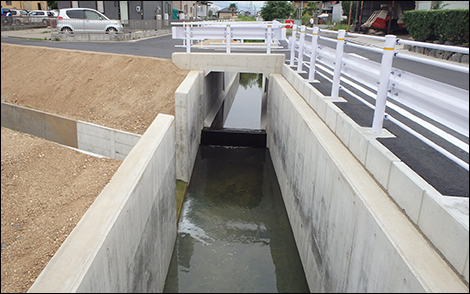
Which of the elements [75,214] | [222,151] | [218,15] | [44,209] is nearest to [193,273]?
[75,214]

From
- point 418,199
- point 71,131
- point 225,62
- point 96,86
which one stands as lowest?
point 71,131

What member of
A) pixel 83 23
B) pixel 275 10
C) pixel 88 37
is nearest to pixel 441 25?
pixel 88 37

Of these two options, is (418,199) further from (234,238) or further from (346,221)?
(234,238)

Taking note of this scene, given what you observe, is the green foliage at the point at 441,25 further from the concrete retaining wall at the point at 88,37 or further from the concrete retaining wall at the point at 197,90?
the concrete retaining wall at the point at 88,37

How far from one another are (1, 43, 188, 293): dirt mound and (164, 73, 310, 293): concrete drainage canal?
2386 millimetres

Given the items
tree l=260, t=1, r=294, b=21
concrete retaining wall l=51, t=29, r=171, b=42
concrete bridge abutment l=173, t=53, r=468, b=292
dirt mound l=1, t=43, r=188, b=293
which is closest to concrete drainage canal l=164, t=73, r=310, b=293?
concrete bridge abutment l=173, t=53, r=468, b=292

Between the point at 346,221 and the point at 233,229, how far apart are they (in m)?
4.67

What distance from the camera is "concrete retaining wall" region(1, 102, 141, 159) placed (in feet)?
37.9

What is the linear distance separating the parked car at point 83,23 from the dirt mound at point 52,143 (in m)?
5.41

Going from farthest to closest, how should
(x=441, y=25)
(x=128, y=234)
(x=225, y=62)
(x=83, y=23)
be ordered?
(x=83, y=23) < (x=441, y=25) < (x=225, y=62) < (x=128, y=234)

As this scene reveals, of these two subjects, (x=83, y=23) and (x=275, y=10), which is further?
(x=275, y=10)

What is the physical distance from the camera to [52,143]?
9570 millimetres

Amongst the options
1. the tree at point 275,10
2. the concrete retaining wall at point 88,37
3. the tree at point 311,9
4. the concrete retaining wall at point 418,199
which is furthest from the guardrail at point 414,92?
the tree at point 311,9

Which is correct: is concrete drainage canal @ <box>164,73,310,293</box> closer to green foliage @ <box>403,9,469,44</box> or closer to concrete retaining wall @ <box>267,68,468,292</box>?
concrete retaining wall @ <box>267,68,468,292</box>
